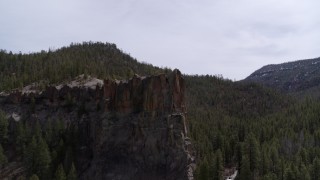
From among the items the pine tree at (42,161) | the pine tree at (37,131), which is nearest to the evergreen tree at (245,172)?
the pine tree at (42,161)

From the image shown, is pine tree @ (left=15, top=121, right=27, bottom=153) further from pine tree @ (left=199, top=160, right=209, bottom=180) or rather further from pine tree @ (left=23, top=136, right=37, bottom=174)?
pine tree @ (left=199, top=160, right=209, bottom=180)

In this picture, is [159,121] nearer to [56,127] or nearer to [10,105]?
[56,127]

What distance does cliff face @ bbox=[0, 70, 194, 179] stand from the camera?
103938 millimetres

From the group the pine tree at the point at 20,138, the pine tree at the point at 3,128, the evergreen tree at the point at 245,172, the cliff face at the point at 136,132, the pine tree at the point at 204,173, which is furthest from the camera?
the pine tree at the point at 3,128

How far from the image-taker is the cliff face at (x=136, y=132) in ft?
341

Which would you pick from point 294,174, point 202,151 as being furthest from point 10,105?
point 294,174

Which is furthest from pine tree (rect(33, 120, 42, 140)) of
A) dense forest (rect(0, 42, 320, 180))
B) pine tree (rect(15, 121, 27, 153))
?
pine tree (rect(15, 121, 27, 153))

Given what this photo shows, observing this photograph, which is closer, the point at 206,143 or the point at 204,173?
the point at 204,173

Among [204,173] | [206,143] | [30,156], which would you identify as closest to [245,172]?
[204,173]

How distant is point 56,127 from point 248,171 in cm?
5573

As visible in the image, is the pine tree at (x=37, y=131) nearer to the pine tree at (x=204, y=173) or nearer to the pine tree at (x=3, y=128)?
the pine tree at (x=3, y=128)

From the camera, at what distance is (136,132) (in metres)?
109

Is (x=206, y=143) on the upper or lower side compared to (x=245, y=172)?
upper

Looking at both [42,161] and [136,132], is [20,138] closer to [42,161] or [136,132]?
[42,161]
